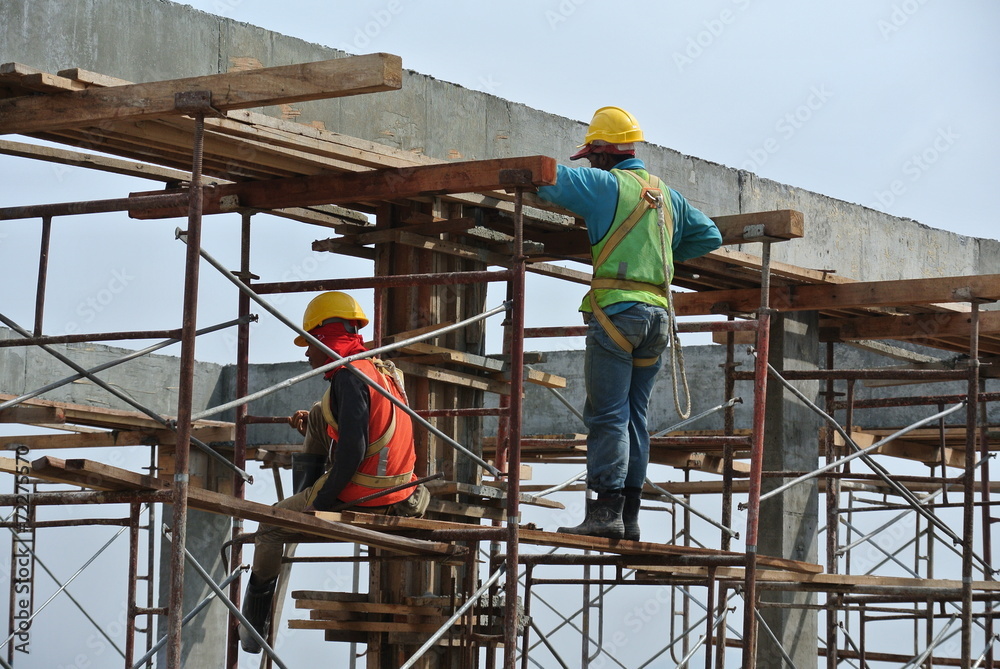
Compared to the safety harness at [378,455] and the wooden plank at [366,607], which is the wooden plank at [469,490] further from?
the safety harness at [378,455]

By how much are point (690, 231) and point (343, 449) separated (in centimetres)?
236

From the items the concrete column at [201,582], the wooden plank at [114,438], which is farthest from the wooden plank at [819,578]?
the concrete column at [201,582]

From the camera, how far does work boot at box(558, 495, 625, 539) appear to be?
7059mm

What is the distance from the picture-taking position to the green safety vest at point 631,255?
7062 millimetres

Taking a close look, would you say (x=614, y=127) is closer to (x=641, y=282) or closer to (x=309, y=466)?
(x=641, y=282)

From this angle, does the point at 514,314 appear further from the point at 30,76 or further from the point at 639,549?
the point at 30,76

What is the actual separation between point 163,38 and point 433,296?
233 centimetres

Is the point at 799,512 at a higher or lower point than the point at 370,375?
lower

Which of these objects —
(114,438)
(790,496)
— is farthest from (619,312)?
(114,438)

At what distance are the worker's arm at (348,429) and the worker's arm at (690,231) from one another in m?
1.97

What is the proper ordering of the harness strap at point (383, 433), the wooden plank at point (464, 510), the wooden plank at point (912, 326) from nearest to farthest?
the harness strap at point (383, 433)
the wooden plank at point (464, 510)
the wooden plank at point (912, 326)

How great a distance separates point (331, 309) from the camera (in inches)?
283

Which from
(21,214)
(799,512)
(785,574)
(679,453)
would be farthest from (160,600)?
(21,214)

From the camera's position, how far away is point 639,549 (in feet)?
23.9
